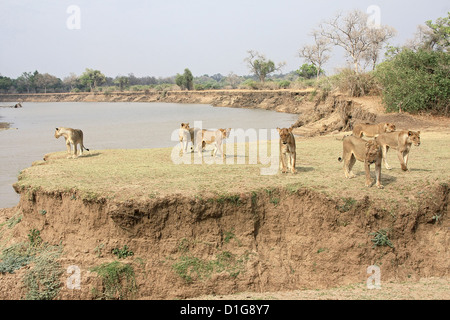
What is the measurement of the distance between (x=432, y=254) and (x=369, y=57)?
4696 cm

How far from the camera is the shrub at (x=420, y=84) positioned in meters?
25.3

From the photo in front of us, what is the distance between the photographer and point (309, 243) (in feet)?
30.9

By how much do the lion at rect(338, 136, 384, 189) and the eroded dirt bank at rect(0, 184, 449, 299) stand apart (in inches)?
32.2

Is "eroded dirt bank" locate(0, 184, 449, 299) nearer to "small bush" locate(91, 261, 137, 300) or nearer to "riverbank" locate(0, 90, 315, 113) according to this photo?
"small bush" locate(91, 261, 137, 300)

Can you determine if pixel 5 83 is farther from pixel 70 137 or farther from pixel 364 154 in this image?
pixel 364 154

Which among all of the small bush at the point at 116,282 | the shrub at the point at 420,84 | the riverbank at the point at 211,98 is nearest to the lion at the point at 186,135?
the small bush at the point at 116,282

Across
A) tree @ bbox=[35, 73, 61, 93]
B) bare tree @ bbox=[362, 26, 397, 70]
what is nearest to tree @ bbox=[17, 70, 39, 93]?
tree @ bbox=[35, 73, 61, 93]

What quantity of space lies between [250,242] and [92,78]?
5844 inches

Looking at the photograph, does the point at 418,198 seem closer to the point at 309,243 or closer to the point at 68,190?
the point at 309,243

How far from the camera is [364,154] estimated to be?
9898mm

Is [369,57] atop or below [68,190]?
atop

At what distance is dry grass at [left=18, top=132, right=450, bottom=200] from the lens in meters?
9.73

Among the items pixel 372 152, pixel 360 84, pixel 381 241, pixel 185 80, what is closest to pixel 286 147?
pixel 372 152
